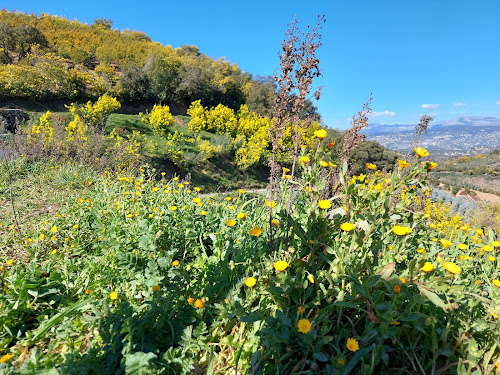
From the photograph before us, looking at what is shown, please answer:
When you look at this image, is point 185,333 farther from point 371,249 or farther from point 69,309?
point 371,249

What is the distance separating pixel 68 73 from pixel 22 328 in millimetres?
18700

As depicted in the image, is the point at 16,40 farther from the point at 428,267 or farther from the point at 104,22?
the point at 428,267

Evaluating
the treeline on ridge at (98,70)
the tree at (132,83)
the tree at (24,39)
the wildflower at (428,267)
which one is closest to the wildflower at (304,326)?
the wildflower at (428,267)

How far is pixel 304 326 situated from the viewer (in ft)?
3.88

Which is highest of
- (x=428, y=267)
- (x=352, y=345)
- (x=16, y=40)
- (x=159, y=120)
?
(x=16, y=40)

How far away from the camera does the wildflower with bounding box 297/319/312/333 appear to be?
46.2 inches

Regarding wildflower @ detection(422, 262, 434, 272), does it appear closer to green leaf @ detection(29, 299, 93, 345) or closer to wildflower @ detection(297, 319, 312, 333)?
wildflower @ detection(297, 319, 312, 333)

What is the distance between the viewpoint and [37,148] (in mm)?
5180

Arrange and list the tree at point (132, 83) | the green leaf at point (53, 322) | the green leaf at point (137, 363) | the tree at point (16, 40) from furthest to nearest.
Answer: the tree at point (132, 83) < the tree at point (16, 40) < the green leaf at point (53, 322) < the green leaf at point (137, 363)

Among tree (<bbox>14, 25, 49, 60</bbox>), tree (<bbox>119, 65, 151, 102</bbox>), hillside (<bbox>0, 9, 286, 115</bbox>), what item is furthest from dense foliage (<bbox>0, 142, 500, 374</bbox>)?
tree (<bbox>14, 25, 49, 60</bbox>)

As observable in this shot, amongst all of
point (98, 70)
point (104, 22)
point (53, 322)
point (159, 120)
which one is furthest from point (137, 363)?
point (104, 22)

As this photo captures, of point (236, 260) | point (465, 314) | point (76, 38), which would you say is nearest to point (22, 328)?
point (236, 260)

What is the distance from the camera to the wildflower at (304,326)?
1.17m

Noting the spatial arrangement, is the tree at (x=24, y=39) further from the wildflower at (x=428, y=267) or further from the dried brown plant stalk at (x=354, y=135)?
the wildflower at (x=428, y=267)
